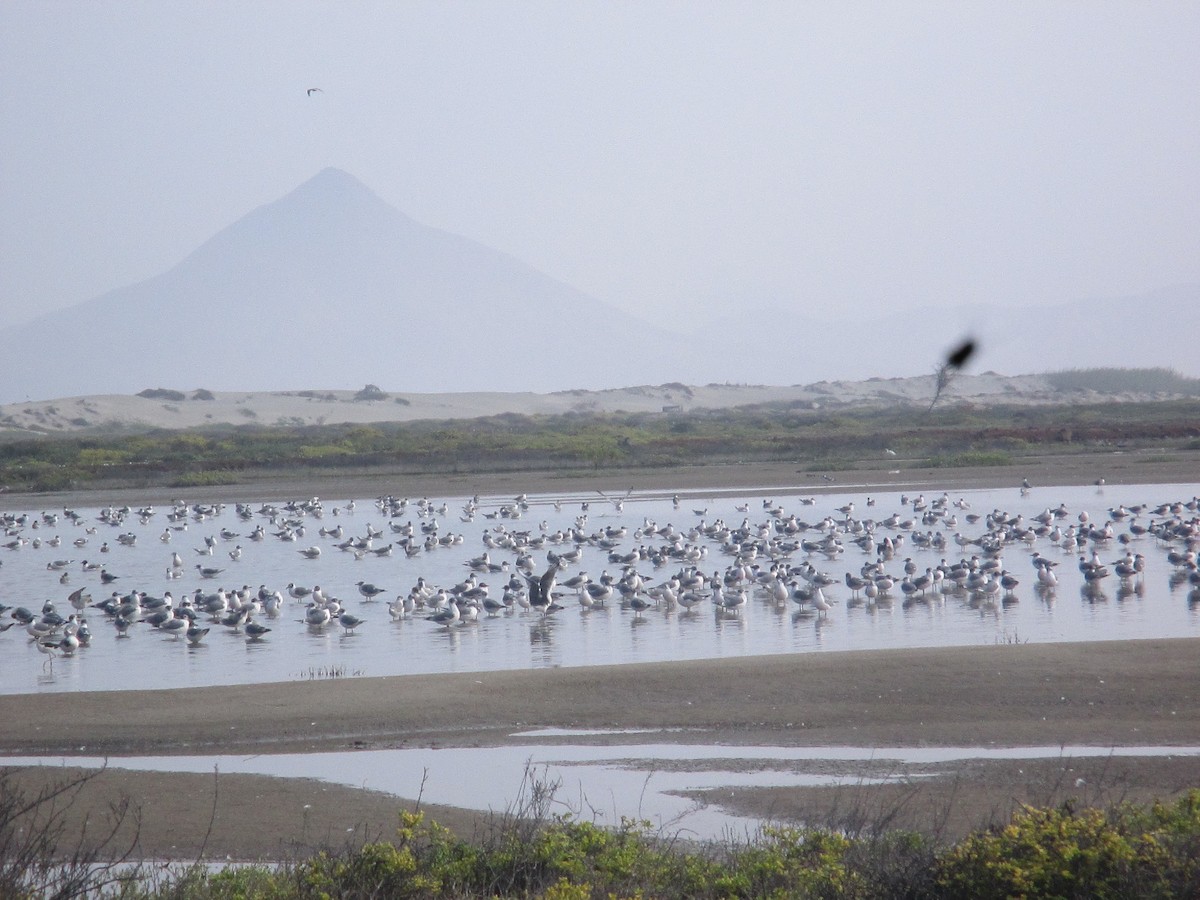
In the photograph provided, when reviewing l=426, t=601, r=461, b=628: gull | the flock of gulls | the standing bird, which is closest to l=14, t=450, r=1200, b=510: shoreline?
the flock of gulls

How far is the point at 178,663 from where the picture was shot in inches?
603

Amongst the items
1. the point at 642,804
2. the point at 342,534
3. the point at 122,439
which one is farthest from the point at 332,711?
the point at 122,439

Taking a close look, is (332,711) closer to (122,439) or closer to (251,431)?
(122,439)

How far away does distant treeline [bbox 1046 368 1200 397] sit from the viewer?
104 metres

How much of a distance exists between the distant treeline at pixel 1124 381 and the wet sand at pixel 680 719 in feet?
317

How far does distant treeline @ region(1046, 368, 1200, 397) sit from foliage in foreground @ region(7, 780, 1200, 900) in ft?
338

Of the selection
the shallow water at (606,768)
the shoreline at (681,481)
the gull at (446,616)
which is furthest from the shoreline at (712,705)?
the shoreline at (681,481)

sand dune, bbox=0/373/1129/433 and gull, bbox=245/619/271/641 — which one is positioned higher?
sand dune, bbox=0/373/1129/433

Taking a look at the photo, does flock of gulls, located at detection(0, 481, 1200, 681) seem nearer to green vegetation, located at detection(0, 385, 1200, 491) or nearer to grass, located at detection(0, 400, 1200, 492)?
grass, located at detection(0, 400, 1200, 492)

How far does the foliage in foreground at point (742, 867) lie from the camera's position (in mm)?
5156

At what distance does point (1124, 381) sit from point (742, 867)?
113m

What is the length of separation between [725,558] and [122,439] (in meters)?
43.2

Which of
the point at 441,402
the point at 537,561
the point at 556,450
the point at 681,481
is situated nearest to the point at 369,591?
the point at 537,561

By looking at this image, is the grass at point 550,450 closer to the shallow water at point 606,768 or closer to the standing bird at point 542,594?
the standing bird at point 542,594
